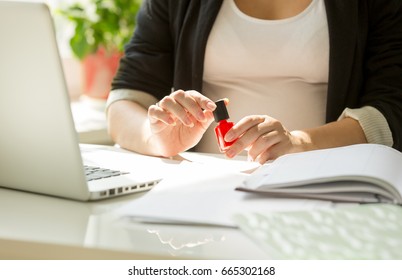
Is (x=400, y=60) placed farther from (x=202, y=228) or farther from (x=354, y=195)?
(x=202, y=228)

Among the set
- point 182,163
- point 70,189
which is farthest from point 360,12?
point 70,189

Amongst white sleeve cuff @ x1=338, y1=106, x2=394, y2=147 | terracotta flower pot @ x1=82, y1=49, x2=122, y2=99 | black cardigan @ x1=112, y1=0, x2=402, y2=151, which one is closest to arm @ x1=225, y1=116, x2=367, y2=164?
white sleeve cuff @ x1=338, y1=106, x2=394, y2=147

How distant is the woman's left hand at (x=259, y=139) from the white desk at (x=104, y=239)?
287mm

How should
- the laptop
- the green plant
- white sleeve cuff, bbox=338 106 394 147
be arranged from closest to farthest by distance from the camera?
1. the laptop
2. white sleeve cuff, bbox=338 106 394 147
3. the green plant

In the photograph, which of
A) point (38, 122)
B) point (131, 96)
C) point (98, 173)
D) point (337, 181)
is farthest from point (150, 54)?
point (337, 181)

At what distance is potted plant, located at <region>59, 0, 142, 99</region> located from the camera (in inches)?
96.6

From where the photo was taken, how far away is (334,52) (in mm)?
1497

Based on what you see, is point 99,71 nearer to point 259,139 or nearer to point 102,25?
point 102,25

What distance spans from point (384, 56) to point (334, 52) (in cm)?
12

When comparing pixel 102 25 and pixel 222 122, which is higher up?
pixel 222 122

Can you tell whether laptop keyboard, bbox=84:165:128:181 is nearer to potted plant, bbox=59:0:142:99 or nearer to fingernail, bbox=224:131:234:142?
fingernail, bbox=224:131:234:142

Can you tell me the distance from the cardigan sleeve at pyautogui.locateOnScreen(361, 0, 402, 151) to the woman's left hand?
338 millimetres

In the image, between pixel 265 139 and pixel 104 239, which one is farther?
pixel 265 139
